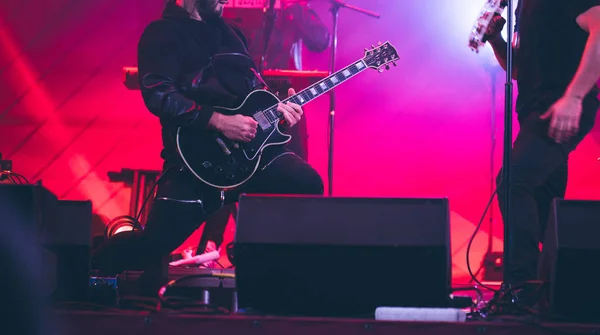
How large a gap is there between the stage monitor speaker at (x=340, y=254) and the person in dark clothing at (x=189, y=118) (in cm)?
130

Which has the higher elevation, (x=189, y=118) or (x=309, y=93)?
(x=309, y=93)

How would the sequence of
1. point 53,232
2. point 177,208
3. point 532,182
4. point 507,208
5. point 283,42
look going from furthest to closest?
1. point 283,42
2. point 177,208
3. point 532,182
4. point 507,208
5. point 53,232

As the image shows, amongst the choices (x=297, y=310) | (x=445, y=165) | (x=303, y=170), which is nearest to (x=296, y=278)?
(x=297, y=310)

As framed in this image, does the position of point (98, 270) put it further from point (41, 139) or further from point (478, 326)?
point (41, 139)

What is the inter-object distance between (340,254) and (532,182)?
121 cm

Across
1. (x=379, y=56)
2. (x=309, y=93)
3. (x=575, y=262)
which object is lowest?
(x=575, y=262)

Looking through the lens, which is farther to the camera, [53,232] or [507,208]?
[507,208]

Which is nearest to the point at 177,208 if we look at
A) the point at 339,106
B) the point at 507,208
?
the point at 507,208

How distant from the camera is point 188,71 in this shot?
3.57 m

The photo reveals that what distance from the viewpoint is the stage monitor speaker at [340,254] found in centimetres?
198

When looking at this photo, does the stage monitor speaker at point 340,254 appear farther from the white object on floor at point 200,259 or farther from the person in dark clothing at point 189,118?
the white object on floor at point 200,259

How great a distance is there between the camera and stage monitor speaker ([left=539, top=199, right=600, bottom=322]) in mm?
1896

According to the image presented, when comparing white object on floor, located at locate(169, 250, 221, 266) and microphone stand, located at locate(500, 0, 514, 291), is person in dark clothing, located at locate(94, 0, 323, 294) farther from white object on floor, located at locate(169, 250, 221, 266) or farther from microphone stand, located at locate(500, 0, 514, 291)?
white object on floor, located at locate(169, 250, 221, 266)

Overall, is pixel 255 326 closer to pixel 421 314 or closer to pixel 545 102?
pixel 421 314
